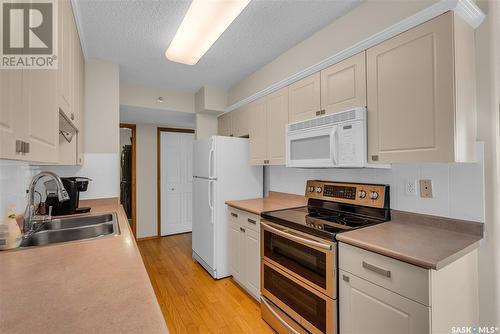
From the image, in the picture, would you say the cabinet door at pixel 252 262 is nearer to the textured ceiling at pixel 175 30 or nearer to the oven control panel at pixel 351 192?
the oven control panel at pixel 351 192

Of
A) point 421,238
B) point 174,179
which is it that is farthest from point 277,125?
point 174,179

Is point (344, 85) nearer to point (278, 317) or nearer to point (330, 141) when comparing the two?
point (330, 141)

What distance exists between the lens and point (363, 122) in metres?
1.66

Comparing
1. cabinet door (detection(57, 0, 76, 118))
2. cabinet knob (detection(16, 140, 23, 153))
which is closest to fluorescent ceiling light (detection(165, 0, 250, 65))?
cabinet door (detection(57, 0, 76, 118))

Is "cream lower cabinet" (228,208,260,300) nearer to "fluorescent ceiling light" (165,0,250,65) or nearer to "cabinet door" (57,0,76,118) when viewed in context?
"fluorescent ceiling light" (165,0,250,65)

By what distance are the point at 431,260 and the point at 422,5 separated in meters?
1.42

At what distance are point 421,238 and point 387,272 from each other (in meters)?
0.36

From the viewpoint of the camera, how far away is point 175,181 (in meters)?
4.58

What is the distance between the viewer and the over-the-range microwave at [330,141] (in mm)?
1674

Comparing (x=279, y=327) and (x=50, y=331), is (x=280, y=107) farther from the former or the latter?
(x=50, y=331)

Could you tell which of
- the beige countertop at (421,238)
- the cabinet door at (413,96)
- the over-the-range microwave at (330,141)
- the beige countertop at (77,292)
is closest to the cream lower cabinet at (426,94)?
the cabinet door at (413,96)

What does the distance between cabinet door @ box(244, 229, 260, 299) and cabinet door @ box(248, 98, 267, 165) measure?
85 cm

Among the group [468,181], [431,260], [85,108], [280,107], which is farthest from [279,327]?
[85,108]

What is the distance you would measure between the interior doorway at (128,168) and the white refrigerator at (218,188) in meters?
1.70
